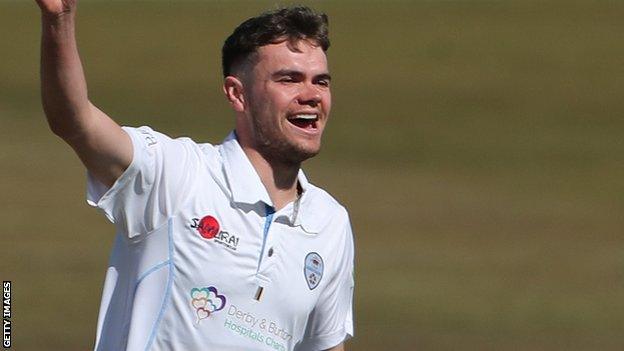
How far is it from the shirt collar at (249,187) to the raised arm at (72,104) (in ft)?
1.55

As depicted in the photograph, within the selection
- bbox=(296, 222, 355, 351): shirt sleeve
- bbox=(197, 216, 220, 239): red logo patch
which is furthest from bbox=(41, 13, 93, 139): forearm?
bbox=(296, 222, 355, 351): shirt sleeve

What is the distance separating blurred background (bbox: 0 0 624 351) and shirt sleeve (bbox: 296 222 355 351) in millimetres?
7017

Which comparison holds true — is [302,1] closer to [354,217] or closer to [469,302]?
[354,217]

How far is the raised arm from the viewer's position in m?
4.30

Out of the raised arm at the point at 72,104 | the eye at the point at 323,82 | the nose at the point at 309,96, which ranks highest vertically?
the eye at the point at 323,82

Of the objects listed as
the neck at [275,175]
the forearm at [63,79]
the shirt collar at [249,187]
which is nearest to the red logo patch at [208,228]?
the shirt collar at [249,187]

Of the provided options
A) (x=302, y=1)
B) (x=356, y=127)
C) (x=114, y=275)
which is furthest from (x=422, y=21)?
(x=114, y=275)

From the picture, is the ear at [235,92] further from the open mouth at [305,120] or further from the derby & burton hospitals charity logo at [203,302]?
the derby & burton hospitals charity logo at [203,302]

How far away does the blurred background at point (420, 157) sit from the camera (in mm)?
14078

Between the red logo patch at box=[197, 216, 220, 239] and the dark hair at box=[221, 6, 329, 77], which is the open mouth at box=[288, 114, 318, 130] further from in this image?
the red logo patch at box=[197, 216, 220, 239]

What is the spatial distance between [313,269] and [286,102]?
55 centimetres

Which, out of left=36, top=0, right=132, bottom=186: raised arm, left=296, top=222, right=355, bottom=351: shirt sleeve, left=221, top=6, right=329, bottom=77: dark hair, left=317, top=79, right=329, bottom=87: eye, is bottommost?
left=296, top=222, right=355, bottom=351: shirt sleeve

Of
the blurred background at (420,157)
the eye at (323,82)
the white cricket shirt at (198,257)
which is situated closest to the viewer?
the white cricket shirt at (198,257)

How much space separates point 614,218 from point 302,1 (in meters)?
10.5
